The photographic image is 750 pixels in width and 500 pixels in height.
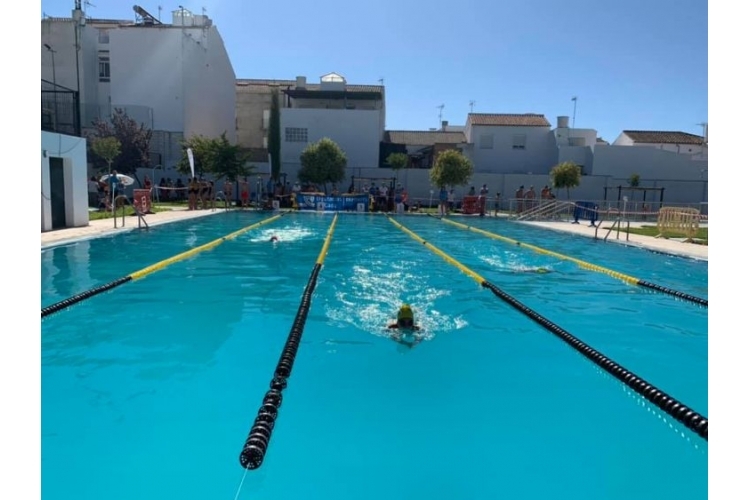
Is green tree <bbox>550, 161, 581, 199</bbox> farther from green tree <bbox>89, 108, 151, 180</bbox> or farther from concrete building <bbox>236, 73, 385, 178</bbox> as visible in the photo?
green tree <bbox>89, 108, 151, 180</bbox>

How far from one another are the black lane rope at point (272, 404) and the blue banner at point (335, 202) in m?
19.3

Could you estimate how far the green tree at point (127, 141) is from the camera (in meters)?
28.9

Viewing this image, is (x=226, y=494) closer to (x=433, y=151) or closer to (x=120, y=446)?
(x=120, y=446)

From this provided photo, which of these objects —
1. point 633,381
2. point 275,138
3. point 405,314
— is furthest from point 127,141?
point 633,381

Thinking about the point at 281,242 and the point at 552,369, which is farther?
the point at 281,242

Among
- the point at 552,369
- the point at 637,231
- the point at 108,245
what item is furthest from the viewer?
the point at 637,231

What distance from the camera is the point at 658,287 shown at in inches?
317

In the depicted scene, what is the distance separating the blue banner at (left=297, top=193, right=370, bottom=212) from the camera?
25.7 meters

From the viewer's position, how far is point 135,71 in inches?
1314

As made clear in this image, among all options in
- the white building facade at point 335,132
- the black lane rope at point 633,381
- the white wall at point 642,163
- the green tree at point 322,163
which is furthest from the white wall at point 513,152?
the black lane rope at point 633,381

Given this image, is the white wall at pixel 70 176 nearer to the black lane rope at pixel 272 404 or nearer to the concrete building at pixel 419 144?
the black lane rope at pixel 272 404

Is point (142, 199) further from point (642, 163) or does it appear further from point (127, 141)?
point (642, 163)
